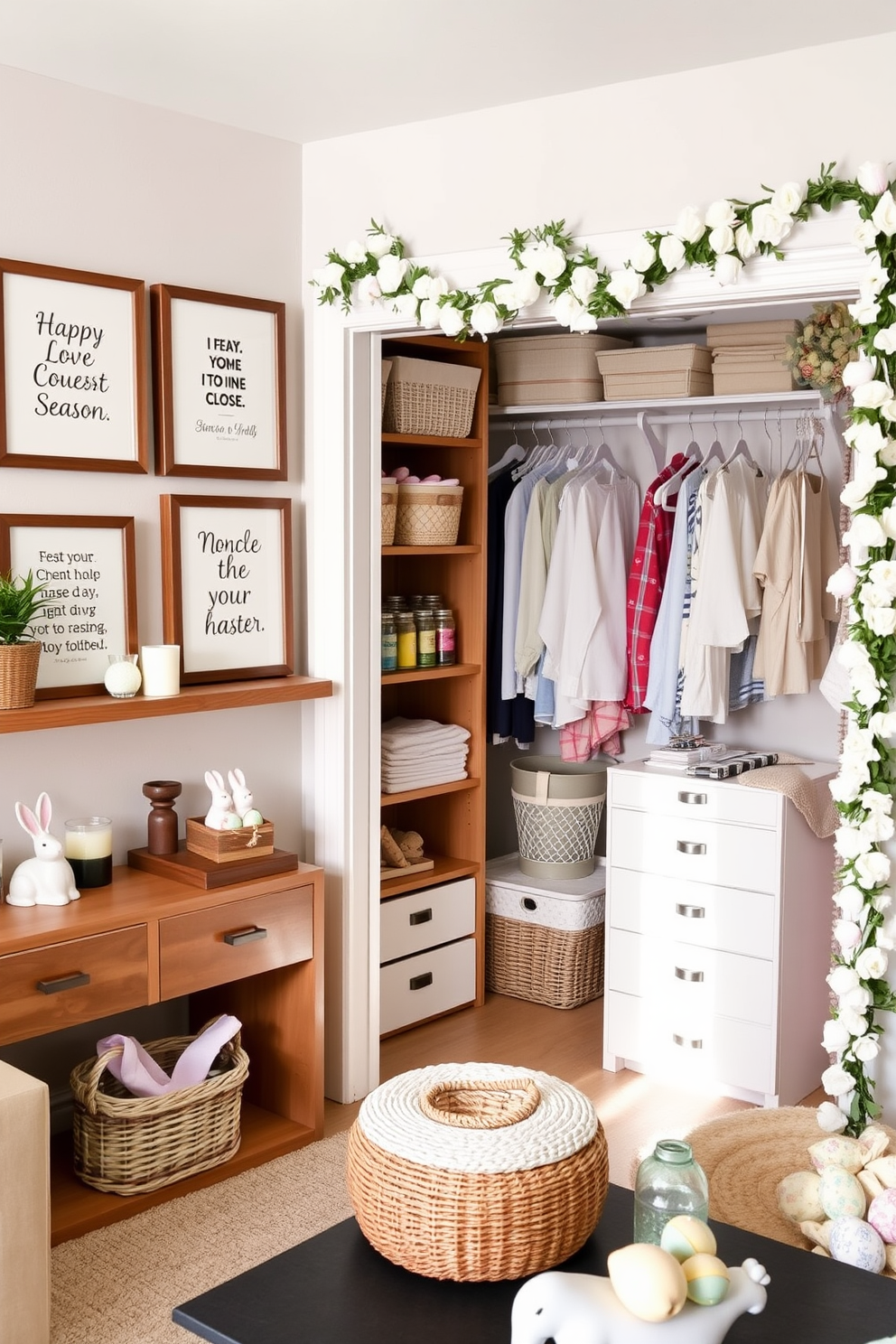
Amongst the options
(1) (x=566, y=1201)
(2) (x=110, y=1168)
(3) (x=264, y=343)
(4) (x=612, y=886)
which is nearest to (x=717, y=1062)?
(4) (x=612, y=886)

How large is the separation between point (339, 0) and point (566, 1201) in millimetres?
2106

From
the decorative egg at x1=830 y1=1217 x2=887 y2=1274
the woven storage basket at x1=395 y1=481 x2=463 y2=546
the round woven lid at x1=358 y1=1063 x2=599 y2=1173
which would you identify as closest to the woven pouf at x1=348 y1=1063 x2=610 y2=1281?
the round woven lid at x1=358 y1=1063 x2=599 y2=1173

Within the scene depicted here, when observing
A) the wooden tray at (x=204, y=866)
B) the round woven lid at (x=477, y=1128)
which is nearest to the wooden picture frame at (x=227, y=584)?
the wooden tray at (x=204, y=866)

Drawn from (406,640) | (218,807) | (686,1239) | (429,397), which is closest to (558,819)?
(406,640)

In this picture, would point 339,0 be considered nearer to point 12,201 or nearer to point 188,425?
point 12,201

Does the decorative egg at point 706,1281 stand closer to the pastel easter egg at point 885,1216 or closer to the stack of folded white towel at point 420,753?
the pastel easter egg at point 885,1216

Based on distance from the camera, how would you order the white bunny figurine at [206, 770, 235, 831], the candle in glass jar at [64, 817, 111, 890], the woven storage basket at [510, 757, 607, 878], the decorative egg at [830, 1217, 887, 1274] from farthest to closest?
1. the woven storage basket at [510, 757, 607, 878]
2. the white bunny figurine at [206, 770, 235, 831]
3. the candle in glass jar at [64, 817, 111, 890]
4. the decorative egg at [830, 1217, 887, 1274]

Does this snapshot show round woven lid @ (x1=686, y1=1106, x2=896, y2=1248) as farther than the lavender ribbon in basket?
No

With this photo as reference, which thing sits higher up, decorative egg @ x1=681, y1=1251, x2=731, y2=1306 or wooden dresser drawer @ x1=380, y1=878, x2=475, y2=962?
decorative egg @ x1=681, y1=1251, x2=731, y2=1306

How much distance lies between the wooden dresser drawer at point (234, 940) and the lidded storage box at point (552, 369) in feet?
6.35

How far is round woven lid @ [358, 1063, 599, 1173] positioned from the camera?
1.75m

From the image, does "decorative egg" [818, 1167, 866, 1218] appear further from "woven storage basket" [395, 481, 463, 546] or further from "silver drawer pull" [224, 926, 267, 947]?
"woven storage basket" [395, 481, 463, 546]

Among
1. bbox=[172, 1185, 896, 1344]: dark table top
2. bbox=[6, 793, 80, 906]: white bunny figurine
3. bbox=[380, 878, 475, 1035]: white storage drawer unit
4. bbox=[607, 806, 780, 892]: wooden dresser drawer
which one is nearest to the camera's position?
A: bbox=[172, 1185, 896, 1344]: dark table top

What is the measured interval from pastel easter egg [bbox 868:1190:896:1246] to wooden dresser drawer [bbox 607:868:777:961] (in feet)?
3.34
